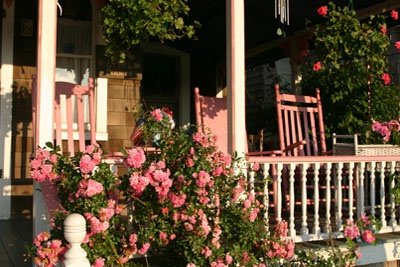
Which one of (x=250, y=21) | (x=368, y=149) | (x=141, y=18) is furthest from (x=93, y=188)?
(x=250, y=21)

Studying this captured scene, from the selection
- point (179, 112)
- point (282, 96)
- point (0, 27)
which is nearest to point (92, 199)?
point (282, 96)

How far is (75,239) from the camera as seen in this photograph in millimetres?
2434

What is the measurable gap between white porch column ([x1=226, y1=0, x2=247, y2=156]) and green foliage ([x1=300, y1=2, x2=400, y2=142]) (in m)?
1.36

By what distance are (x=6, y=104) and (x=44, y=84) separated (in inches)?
91.2

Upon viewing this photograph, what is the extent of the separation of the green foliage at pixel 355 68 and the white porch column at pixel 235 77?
136 cm

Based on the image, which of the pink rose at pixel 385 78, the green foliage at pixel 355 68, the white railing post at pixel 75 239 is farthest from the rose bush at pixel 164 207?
the pink rose at pixel 385 78

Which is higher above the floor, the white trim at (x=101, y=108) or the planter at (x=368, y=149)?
the white trim at (x=101, y=108)

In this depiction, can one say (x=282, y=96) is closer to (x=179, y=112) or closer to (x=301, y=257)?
(x=301, y=257)

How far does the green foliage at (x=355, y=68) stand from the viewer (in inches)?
185

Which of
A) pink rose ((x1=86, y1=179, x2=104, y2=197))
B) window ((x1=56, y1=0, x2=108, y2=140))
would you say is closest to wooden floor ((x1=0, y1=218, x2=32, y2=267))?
pink rose ((x1=86, y1=179, x2=104, y2=197))

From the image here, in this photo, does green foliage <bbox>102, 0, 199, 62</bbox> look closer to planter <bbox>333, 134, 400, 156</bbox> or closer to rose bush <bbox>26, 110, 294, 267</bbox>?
rose bush <bbox>26, 110, 294, 267</bbox>

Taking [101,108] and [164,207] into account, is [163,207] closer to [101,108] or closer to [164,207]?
[164,207]

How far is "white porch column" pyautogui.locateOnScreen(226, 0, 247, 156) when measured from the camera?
3.71 metres

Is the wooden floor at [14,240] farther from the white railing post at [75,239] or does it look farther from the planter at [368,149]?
the planter at [368,149]
